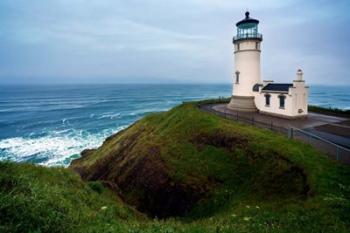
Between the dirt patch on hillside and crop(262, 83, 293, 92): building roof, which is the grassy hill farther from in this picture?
crop(262, 83, 293, 92): building roof

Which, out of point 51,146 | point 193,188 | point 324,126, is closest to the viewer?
point 193,188

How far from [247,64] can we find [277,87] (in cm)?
451

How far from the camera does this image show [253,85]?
27453mm

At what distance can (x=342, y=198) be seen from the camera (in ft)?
28.3

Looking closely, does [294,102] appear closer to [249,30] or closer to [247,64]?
[247,64]

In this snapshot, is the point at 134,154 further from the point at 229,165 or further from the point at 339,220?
the point at 339,220

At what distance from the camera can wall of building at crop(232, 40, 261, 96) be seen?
1057 inches

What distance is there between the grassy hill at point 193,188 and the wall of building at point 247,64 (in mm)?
8636

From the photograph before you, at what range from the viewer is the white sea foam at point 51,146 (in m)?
30.1

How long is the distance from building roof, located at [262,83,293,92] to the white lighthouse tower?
1985 millimetres

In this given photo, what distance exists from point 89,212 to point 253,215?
221 inches

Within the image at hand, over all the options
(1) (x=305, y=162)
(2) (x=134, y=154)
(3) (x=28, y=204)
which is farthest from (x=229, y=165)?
(3) (x=28, y=204)

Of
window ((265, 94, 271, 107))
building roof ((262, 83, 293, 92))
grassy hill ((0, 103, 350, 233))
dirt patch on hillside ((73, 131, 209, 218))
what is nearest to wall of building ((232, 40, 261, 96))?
building roof ((262, 83, 293, 92))

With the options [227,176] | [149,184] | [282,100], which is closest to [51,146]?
[149,184]
